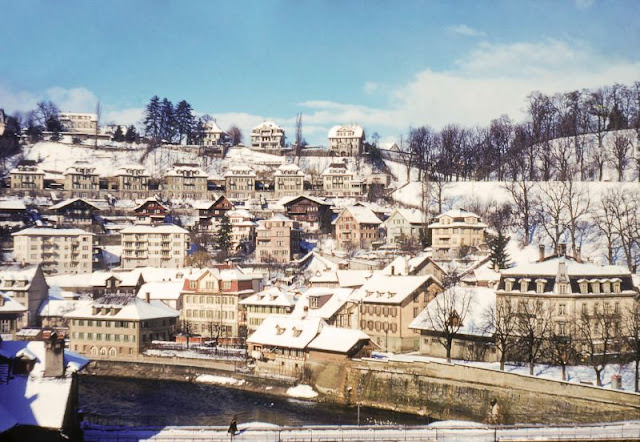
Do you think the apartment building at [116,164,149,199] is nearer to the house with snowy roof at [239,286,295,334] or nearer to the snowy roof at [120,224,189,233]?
the snowy roof at [120,224,189,233]

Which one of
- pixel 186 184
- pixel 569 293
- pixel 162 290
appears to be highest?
pixel 186 184

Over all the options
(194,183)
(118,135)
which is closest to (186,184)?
(194,183)

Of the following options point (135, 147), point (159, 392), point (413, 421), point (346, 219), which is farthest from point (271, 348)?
point (135, 147)

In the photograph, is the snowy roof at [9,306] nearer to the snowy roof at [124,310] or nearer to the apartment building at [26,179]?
the snowy roof at [124,310]

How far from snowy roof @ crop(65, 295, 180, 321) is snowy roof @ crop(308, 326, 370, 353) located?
1828cm

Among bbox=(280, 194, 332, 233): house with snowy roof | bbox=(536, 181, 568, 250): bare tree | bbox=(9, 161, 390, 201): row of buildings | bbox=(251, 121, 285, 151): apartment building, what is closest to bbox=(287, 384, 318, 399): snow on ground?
bbox=(536, 181, 568, 250): bare tree

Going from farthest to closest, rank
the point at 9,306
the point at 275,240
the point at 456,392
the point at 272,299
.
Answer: the point at 275,240, the point at 9,306, the point at 272,299, the point at 456,392

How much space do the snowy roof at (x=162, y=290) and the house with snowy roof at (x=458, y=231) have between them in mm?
29195

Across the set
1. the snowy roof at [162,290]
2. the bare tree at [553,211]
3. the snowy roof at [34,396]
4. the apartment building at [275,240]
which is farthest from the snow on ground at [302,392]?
the apartment building at [275,240]

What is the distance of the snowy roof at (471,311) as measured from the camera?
50312 mm

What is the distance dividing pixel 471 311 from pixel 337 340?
31.5 ft

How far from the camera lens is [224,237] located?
9600 centimetres

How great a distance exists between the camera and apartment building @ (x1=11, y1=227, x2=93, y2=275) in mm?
92312

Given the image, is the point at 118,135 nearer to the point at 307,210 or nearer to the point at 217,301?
the point at 307,210
